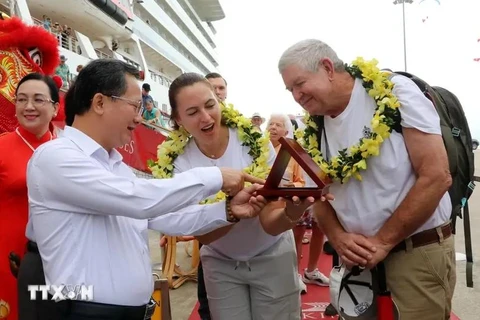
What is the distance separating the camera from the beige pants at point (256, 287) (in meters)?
2.34

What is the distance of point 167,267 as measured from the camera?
15.8 ft

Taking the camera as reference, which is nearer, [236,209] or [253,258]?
[236,209]

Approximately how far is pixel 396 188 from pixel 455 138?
1.31 ft

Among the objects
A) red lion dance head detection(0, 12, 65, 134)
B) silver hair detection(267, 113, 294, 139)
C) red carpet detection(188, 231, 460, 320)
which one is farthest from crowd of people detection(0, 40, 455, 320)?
silver hair detection(267, 113, 294, 139)

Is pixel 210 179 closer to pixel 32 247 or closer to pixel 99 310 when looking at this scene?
pixel 99 310

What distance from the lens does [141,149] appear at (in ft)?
17.4

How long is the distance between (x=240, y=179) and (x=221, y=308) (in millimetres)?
926

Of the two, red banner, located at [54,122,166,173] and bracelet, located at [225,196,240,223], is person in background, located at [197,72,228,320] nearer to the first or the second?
red banner, located at [54,122,166,173]

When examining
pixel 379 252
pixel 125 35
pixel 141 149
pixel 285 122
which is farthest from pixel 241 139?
pixel 125 35

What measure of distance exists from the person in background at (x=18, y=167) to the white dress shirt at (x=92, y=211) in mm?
943

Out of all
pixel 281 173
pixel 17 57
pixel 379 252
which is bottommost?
pixel 379 252

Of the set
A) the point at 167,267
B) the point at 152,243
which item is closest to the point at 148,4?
the point at 152,243

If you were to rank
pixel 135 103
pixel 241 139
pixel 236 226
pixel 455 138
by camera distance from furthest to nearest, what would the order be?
pixel 241 139 < pixel 236 226 < pixel 455 138 < pixel 135 103

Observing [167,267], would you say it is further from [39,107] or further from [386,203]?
[386,203]
